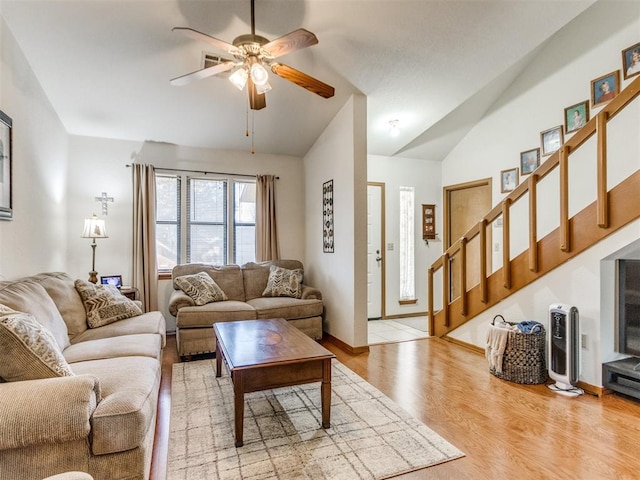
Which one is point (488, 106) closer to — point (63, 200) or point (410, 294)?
point (410, 294)

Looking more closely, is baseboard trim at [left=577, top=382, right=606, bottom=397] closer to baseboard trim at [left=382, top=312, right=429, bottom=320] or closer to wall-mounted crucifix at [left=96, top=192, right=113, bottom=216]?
baseboard trim at [left=382, top=312, right=429, bottom=320]

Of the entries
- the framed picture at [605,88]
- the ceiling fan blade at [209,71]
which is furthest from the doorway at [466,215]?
the ceiling fan blade at [209,71]

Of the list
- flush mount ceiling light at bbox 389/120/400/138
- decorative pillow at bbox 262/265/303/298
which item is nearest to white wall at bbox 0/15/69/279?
decorative pillow at bbox 262/265/303/298

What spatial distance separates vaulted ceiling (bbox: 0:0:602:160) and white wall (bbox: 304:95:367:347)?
10.8 inches

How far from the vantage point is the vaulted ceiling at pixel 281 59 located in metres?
2.61

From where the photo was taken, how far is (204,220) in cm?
488

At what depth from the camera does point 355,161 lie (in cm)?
373

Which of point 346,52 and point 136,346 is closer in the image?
point 136,346

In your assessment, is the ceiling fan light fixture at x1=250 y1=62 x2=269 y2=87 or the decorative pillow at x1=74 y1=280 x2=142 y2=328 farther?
the decorative pillow at x1=74 y1=280 x2=142 y2=328

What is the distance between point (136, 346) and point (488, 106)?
17.0 feet

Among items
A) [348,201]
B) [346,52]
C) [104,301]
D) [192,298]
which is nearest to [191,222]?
[192,298]

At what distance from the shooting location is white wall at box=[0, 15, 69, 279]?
2.47 m

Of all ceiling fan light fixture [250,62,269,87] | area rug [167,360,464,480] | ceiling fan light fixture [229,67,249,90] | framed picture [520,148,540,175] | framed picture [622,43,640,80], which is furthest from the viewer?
framed picture [520,148,540,175]

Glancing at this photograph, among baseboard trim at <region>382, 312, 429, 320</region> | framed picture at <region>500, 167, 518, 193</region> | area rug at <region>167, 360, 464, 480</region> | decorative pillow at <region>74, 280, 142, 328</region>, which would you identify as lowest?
baseboard trim at <region>382, 312, 429, 320</region>
